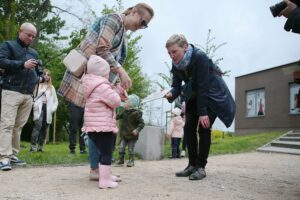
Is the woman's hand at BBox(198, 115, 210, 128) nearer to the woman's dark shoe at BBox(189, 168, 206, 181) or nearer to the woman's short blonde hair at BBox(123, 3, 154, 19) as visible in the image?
the woman's dark shoe at BBox(189, 168, 206, 181)

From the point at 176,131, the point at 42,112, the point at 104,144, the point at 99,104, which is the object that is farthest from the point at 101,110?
the point at 176,131

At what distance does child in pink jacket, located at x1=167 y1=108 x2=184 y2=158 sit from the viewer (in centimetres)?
908

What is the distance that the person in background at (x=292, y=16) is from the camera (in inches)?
126

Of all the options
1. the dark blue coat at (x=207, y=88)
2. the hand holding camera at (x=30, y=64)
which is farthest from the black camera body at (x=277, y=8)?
the hand holding camera at (x=30, y=64)

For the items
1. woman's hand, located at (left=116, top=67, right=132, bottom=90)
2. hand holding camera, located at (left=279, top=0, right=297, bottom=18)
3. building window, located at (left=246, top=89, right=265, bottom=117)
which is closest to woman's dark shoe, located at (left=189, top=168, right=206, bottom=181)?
woman's hand, located at (left=116, top=67, right=132, bottom=90)

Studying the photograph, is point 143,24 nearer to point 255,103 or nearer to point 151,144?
point 151,144

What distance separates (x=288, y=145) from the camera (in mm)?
11961

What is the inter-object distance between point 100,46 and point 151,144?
404 cm

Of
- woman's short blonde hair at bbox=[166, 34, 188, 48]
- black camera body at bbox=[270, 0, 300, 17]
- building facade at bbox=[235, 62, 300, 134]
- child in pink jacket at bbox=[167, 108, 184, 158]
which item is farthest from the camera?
building facade at bbox=[235, 62, 300, 134]

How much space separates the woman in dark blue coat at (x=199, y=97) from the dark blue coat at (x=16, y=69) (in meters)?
2.09

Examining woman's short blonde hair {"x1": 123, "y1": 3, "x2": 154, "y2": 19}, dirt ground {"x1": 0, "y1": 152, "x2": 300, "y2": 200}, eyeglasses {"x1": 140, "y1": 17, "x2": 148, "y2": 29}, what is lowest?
dirt ground {"x1": 0, "y1": 152, "x2": 300, "y2": 200}

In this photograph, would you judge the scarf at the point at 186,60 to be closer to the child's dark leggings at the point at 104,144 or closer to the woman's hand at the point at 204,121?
the woman's hand at the point at 204,121

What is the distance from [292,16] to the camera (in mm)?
3227

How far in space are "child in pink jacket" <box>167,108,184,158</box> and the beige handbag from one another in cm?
498
